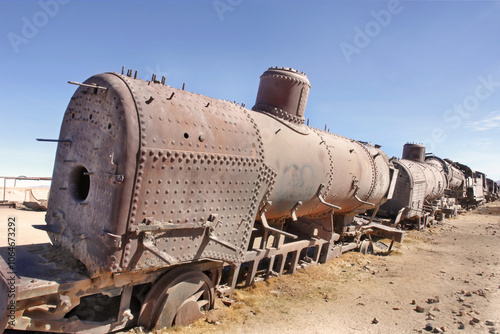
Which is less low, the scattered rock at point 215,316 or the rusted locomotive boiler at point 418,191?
the rusted locomotive boiler at point 418,191

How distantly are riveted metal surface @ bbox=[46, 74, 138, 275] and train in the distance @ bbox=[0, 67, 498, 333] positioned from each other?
0.01 metres

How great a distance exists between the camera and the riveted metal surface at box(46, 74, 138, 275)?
352cm

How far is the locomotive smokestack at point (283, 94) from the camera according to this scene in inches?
256

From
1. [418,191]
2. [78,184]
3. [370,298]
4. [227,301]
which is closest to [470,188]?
[418,191]

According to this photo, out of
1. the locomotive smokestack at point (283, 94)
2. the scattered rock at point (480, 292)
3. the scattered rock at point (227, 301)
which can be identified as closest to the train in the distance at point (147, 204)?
the scattered rock at point (227, 301)

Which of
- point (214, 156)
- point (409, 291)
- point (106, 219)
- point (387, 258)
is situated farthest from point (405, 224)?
point (106, 219)

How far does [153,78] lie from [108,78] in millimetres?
601

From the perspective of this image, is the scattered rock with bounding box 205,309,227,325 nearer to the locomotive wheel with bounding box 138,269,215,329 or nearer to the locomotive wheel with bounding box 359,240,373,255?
the locomotive wheel with bounding box 138,269,215,329

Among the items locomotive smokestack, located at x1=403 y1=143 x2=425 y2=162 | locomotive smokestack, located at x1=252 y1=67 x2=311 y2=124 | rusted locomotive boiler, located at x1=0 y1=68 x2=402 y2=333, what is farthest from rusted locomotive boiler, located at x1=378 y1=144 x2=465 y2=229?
rusted locomotive boiler, located at x1=0 y1=68 x2=402 y2=333

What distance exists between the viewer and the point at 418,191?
15133mm

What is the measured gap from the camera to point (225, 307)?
519cm

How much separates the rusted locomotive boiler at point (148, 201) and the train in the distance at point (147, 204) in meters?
0.02

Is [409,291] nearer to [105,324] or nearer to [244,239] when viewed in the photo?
[244,239]

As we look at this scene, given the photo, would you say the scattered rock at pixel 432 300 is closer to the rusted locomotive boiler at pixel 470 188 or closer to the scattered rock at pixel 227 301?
the scattered rock at pixel 227 301
